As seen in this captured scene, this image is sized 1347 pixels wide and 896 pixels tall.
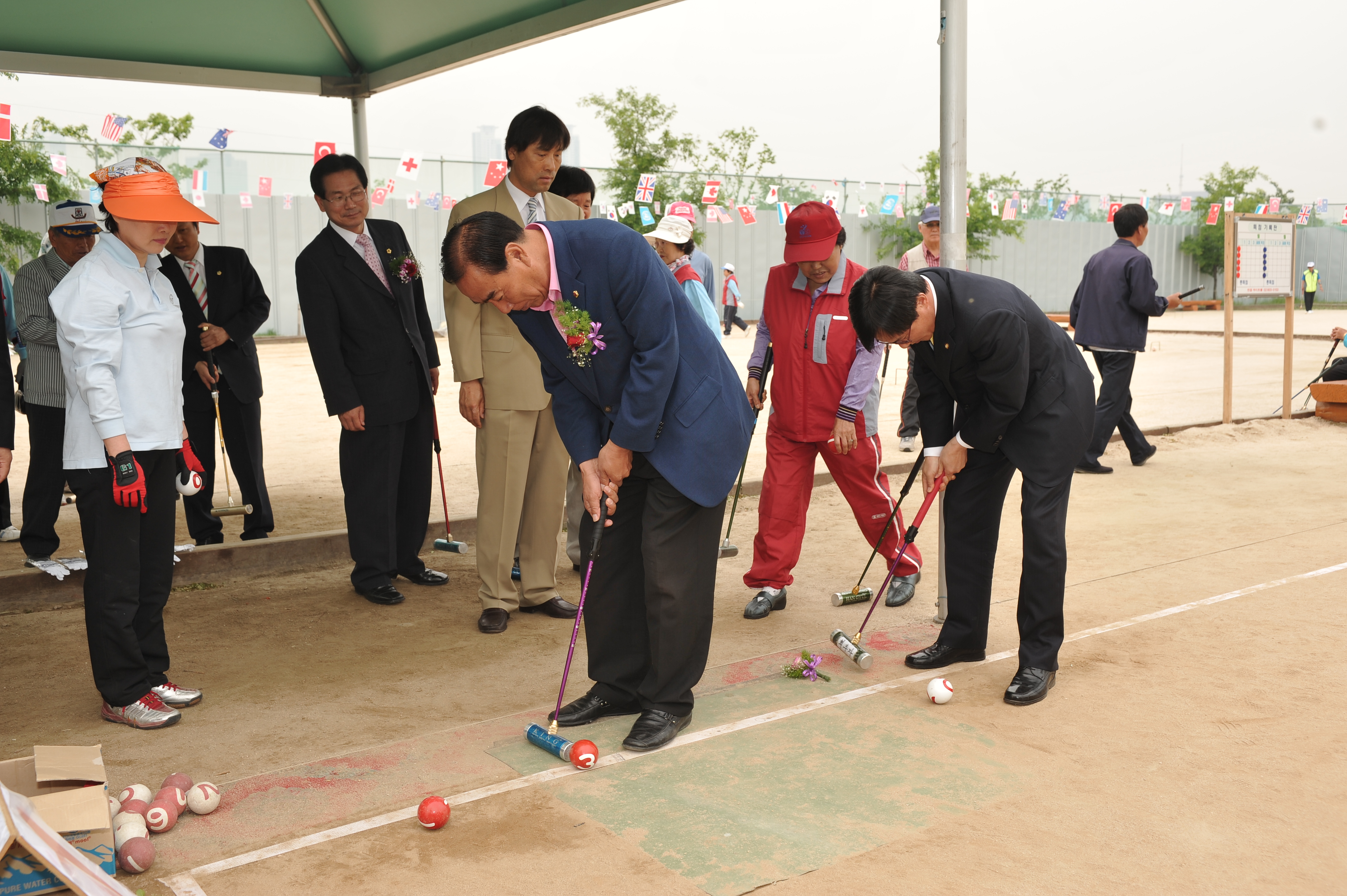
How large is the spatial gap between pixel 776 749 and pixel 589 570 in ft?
2.73

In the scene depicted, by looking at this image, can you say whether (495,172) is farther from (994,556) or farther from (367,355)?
(994,556)

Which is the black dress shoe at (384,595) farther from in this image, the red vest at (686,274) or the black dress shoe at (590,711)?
the red vest at (686,274)

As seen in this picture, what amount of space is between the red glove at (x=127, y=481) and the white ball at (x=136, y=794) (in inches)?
40.8

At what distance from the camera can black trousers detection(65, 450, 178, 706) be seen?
3.64 m

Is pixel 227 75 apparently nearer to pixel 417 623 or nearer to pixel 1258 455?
pixel 417 623

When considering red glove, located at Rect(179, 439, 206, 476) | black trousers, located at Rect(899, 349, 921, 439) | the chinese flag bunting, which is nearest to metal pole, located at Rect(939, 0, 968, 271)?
red glove, located at Rect(179, 439, 206, 476)

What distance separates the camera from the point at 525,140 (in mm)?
4633

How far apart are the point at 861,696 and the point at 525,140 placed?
2.70 meters

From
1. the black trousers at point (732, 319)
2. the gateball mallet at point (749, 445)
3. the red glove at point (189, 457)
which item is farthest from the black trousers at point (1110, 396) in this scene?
the black trousers at point (732, 319)

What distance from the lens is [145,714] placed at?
3.72 m

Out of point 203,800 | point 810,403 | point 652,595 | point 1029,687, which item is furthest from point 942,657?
point 203,800

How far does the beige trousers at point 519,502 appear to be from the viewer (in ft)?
15.9

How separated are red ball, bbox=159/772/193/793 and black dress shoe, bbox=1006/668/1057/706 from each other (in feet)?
8.80

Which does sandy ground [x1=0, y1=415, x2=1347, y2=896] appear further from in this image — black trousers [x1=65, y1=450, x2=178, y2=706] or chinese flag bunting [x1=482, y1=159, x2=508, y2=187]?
chinese flag bunting [x1=482, y1=159, x2=508, y2=187]
